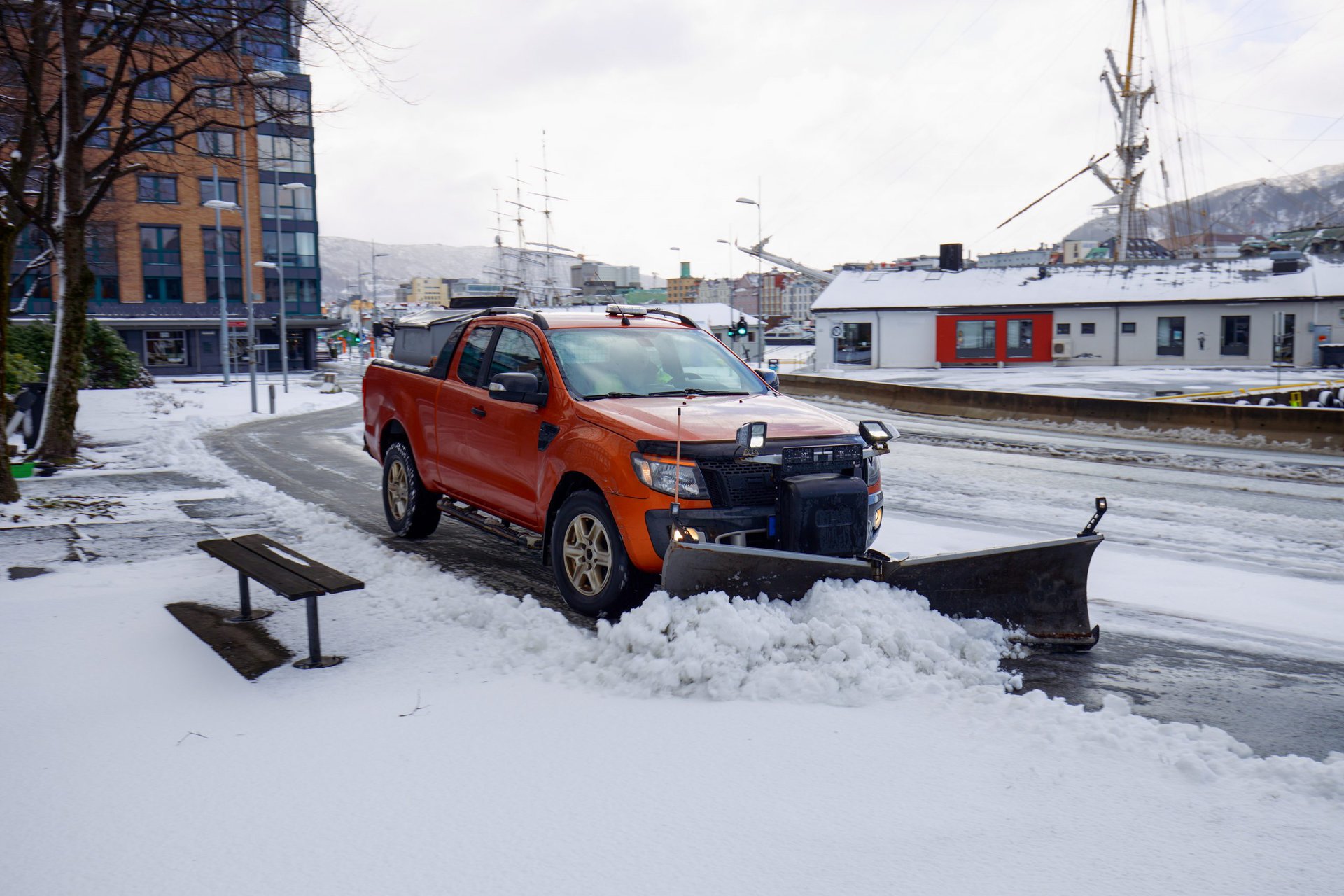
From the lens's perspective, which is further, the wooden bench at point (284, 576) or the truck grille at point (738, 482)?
the truck grille at point (738, 482)

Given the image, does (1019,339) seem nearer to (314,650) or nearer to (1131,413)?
(1131,413)

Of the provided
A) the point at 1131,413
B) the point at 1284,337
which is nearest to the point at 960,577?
the point at 1131,413

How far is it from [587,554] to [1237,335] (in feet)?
144

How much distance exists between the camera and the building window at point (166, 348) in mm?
60469

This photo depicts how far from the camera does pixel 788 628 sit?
517 cm

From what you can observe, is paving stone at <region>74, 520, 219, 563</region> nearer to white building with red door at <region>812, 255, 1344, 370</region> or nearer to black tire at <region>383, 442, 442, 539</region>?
black tire at <region>383, 442, 442, 539</region>

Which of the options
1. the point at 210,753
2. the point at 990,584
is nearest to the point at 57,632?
the point at 210,753

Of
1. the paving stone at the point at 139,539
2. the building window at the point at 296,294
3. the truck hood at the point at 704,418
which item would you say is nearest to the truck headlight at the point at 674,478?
the truck hood at the point at 704,418

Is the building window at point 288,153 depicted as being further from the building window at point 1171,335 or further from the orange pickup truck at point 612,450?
the orange pickup truck at point 612,450

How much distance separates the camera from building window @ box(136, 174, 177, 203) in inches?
2279

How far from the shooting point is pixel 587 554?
6.02m

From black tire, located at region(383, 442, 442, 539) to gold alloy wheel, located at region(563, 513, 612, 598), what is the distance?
106 inches

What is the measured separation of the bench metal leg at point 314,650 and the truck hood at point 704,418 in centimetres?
195

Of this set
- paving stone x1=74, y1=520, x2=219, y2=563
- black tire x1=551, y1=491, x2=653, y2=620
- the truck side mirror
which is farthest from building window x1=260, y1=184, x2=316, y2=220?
black tire x1=551, y1=491, x2=653, y2=620
